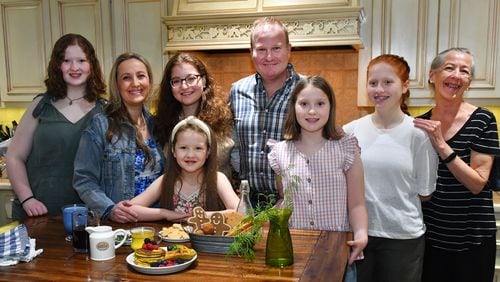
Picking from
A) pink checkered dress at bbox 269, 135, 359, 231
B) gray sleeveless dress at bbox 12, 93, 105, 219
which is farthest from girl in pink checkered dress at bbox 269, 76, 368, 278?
gray sleeveless dress at bbox 12, 93, 105, 219

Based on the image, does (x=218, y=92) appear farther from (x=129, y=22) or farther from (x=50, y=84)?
(x=129, y=22)

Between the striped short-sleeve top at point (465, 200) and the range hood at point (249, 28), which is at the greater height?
the range hood at point (249, 28)

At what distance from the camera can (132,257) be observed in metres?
1.24

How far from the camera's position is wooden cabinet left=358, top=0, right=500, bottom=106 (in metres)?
2.34

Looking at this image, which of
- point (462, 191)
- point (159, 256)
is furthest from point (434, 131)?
point (159, 256)

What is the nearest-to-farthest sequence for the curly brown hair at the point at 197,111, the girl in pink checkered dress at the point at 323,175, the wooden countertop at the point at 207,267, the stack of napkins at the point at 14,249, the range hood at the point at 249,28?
the wooden countertop at the point at 207,267, the stack of napkins at the point at 14,249, the girl in pink checkered dress at the point at 323,175, the curly brown hair at the point at 197,111, the range hood at the point at 249,28

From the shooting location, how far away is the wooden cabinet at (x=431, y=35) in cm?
234

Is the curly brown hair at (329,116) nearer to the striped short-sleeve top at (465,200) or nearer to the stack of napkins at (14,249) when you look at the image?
the striped short-sleeve top at (465,200)

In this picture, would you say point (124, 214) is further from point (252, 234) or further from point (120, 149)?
point (252, 234)

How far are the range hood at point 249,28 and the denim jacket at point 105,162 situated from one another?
852 mm

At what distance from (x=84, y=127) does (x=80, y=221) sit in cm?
73

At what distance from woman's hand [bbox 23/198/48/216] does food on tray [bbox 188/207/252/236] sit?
80 cm

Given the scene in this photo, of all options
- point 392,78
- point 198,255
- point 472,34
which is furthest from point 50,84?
point 472,34

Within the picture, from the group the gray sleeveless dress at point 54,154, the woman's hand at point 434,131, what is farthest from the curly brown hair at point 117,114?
the woman's hand at point 434,131
